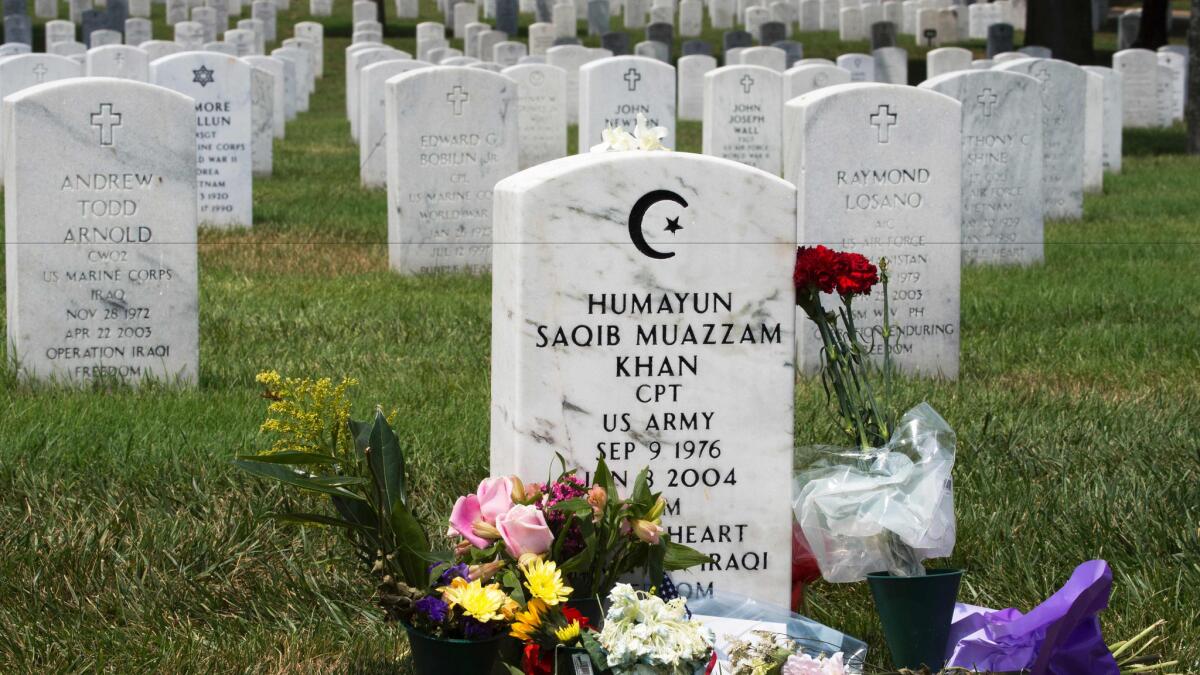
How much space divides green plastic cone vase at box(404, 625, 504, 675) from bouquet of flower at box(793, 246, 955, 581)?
92cm

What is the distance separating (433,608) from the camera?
3.26m

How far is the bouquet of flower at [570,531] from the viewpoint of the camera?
3.38 metres

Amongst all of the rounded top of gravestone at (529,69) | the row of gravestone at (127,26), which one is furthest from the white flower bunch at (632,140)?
the row of gravestone at (127,26)

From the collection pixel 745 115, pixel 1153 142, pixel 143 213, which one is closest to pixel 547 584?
pixel 143 213

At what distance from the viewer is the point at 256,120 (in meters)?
14.6

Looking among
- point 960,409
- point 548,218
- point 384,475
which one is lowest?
point 960,409

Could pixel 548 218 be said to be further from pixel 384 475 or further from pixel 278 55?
pixel 278 55

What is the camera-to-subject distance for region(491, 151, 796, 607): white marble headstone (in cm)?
371

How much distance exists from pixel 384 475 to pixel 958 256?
413 cm

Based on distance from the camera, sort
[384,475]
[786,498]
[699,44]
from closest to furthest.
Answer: [384,475], [786,498], [699,44]

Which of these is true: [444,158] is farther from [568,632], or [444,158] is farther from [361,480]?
[568,632]

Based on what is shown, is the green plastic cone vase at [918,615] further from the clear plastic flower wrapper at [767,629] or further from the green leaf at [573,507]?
the green leaf at [573,507]

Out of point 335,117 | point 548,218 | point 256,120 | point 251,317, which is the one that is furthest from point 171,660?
point 335,117

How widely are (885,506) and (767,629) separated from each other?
45 cm
